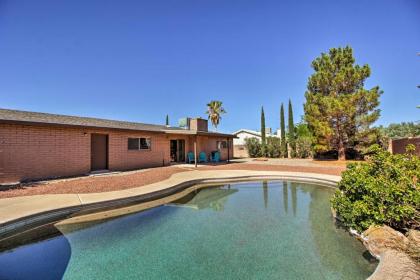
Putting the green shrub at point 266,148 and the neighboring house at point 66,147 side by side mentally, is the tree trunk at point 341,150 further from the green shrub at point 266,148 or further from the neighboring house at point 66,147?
the neighboring house at point 66,147

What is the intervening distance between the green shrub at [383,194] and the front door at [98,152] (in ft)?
37.3

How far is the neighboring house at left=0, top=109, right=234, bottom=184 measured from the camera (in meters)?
7.92

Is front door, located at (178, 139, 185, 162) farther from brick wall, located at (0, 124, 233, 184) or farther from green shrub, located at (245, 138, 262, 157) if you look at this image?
green shrub, located at (245, 138, 262, 157)

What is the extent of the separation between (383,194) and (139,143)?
1207 centimetres

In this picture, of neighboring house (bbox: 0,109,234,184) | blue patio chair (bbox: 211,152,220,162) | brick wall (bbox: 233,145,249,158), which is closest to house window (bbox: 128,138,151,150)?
neighboring house (bbox: 0,109,234,184)

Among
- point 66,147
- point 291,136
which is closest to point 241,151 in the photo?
point 291,136

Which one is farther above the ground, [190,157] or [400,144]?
[400,144]

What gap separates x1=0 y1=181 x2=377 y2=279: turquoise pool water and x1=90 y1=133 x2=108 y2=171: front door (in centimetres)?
754

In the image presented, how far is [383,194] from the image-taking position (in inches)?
135

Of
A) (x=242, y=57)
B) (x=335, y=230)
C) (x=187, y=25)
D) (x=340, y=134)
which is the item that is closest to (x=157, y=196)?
(x=335, y=230)

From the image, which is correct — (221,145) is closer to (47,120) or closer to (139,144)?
(139,144)

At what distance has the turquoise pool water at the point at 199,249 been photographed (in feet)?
8.97

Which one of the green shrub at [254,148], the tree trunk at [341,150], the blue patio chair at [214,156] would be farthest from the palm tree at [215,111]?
the tree trunk at [341,150]

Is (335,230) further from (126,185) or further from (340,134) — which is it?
(340,134)
